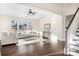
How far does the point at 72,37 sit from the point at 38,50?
672 mm

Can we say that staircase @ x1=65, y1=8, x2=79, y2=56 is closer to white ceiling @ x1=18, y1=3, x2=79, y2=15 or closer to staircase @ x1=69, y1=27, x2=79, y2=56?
staircase @ x1=69, y1=27, x2=79, y2=56

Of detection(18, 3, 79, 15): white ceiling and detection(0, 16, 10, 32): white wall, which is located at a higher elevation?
detection(18, 3, 79, 15): white ceiling

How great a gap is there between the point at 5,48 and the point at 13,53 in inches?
6.8

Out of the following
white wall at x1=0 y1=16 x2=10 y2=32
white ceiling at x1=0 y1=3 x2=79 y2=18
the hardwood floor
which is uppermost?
white ceiling at x1=0 y1=3 x2=79 y2=18

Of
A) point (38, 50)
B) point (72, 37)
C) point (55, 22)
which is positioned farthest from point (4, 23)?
point (72, 37)

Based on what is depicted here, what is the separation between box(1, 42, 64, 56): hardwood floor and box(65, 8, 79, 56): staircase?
0.44ft

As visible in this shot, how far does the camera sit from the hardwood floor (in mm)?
1991

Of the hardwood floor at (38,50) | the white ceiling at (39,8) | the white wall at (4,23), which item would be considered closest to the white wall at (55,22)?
the white ceiling at (39,8)

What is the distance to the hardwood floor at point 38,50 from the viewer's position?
1991mm

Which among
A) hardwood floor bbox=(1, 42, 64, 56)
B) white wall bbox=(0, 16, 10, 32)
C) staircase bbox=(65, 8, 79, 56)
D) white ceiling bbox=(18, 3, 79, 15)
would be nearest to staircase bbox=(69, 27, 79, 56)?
staircase bbox=(65, 8, 79, 56)

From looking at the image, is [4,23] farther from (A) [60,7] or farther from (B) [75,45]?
(B) [75,45]

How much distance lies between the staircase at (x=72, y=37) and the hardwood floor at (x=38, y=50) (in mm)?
133

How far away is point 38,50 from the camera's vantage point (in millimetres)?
2023

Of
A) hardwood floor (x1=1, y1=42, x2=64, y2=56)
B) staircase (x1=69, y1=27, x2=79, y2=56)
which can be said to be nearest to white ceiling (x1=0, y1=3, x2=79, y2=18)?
staircase (x1=69, y1=27, x2=79, y2=56)
